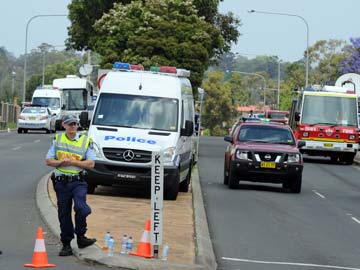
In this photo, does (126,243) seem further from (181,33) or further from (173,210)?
(181,33)

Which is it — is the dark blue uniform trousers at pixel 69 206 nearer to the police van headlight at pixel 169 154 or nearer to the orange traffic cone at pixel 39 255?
the orange traffic cone at pixel 39 255

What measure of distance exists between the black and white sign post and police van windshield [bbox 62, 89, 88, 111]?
4836 centimetres

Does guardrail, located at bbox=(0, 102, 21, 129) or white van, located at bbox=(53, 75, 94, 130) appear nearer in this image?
white van, located at bbox=(53, 75, 94, 130)

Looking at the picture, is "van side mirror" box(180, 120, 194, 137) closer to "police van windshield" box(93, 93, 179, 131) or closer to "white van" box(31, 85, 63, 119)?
"police van windshield" box(93, 93, 179, 131)

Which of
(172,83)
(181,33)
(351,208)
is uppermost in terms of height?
(181,33)

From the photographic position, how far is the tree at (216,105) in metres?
103

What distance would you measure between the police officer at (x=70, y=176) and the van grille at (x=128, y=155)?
6735 millimetres

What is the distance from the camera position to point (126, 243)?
11438 mm

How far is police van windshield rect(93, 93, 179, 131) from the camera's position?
64.2ft

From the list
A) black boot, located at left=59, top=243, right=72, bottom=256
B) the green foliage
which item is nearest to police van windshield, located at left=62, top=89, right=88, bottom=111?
the green foliage

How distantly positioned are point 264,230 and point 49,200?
4062mm

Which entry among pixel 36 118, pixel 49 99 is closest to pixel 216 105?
pixel 49 99

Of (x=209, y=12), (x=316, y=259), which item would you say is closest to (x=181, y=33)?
(x=209, y=12)

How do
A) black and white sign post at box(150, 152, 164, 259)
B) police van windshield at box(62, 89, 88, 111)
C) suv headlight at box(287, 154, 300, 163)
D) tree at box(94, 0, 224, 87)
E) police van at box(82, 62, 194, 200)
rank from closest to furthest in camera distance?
black and white sign post at box(150, 152, 164, 259) < police van at box(82, 62, 194, 200) < suv headlight at box(287, 154, 300, 163) < tree at box(94, 0, 224, 87) < police van windshield at box(62, 89, 88, 111)
